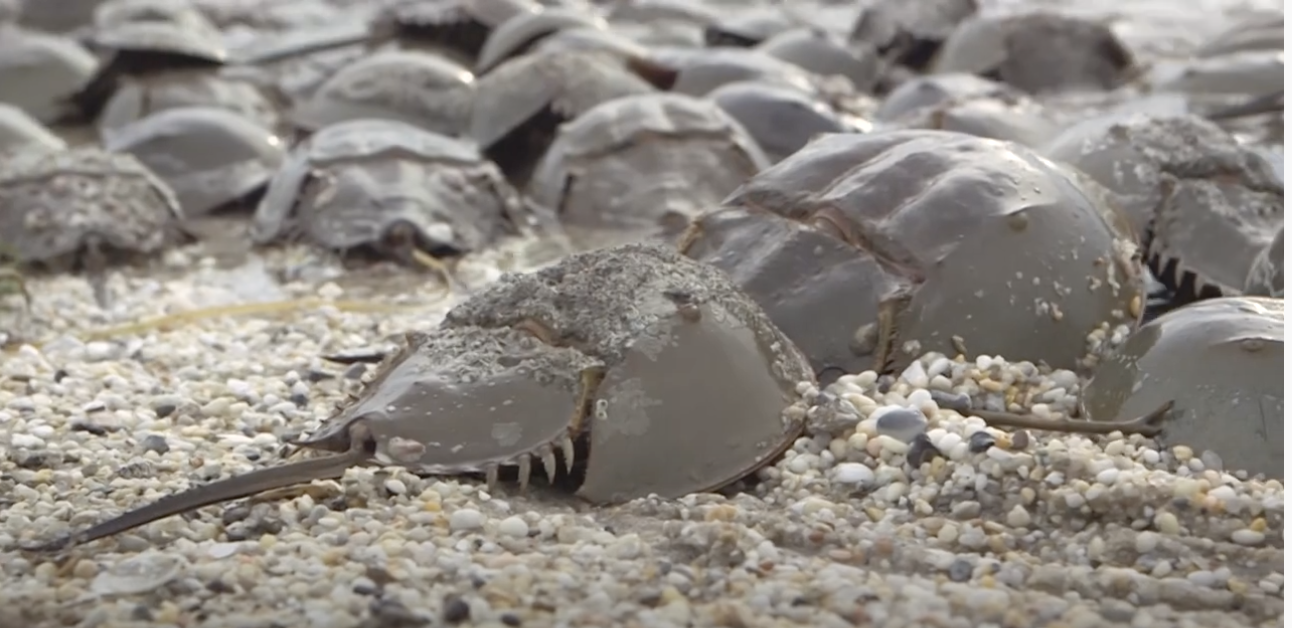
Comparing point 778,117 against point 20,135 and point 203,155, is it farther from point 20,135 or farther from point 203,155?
point 20,135

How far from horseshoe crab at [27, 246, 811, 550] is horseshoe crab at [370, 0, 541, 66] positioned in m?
6.90

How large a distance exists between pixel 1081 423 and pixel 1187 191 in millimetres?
1497

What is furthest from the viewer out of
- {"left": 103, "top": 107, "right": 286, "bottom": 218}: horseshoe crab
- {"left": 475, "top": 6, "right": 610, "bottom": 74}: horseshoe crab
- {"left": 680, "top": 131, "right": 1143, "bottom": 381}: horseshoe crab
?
{"left": 475, "top": 6, "right": 610, "bottom": 74}: horseshoe crab

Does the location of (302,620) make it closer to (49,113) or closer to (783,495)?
(783,495)

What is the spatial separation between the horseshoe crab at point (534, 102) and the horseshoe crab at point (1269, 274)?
379 cm

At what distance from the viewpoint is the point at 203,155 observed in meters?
6.20

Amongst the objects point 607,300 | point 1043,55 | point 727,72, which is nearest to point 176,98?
point 727,72

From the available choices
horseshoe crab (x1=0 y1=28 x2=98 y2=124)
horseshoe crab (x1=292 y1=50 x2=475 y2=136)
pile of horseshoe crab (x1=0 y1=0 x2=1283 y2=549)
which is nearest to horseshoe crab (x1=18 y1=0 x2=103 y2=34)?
pile of horseshoe crab (x1=0 y1=0 x2=1283 y2=549)

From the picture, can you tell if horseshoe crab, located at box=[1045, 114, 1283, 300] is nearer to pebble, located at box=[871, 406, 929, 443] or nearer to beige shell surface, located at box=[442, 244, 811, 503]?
pebble, located at box=[871, 406, 929, 443]

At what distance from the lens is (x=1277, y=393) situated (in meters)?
2.43

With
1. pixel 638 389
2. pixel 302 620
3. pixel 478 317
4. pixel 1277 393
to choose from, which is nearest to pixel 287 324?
pixel 478 317

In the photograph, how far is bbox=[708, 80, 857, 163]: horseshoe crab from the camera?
6.10m

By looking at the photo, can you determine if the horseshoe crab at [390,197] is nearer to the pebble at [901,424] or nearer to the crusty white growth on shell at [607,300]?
the crusty white growth on shell at [607,300]

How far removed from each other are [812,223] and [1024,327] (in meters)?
0.47
